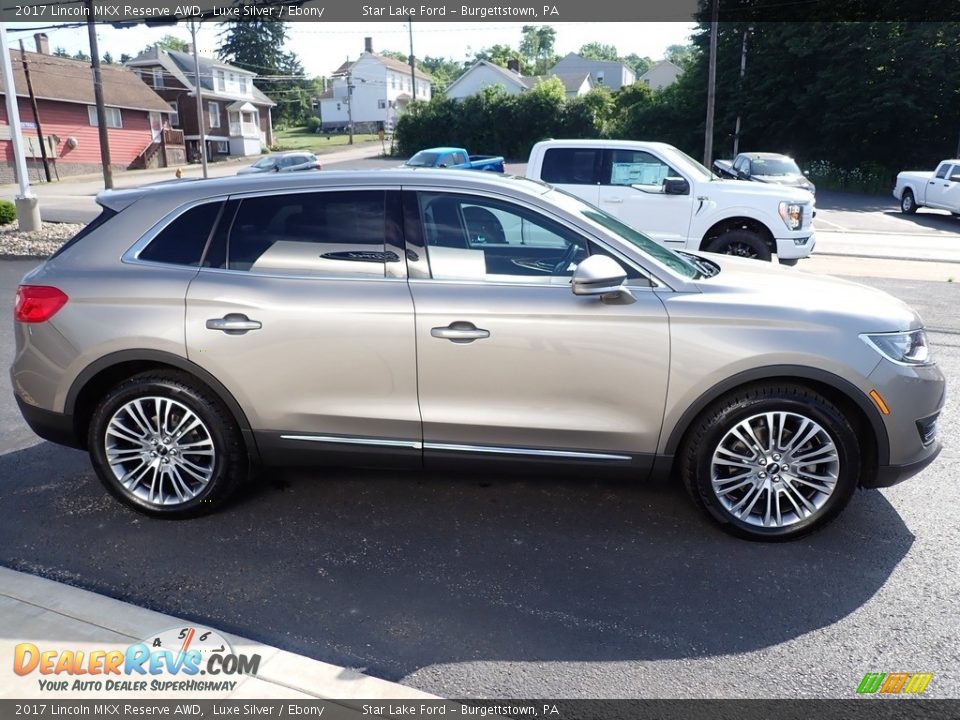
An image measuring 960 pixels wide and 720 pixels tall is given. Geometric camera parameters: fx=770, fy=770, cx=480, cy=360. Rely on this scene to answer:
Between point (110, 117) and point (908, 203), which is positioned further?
point (110, 117)

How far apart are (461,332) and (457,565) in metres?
1.12

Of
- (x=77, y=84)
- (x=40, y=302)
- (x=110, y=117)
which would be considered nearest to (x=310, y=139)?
(x=110, y=117)

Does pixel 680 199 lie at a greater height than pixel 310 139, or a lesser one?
lesser

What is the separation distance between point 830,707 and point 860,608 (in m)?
0.73

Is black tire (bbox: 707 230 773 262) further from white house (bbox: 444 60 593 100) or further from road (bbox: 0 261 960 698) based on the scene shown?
white house (bbox: 444 60 593 100)

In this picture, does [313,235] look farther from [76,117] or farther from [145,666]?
[76,117]

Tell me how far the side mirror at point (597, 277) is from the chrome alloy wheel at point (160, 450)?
207 centimetres

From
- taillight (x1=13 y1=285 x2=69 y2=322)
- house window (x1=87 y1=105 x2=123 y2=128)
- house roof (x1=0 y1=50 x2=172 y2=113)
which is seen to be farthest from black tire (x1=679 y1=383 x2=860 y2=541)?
house window (x1=87 y1=105 x2=123 y2=128)

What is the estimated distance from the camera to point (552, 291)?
378cm

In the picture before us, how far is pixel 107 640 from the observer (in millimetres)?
3014

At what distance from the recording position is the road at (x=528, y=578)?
297cm

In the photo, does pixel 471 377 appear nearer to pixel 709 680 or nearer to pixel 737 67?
pixel 709 680

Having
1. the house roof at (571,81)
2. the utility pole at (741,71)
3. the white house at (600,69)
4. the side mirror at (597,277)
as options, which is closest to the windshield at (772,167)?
the utility pole at (741,71)

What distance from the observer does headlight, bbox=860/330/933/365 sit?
367 cm
